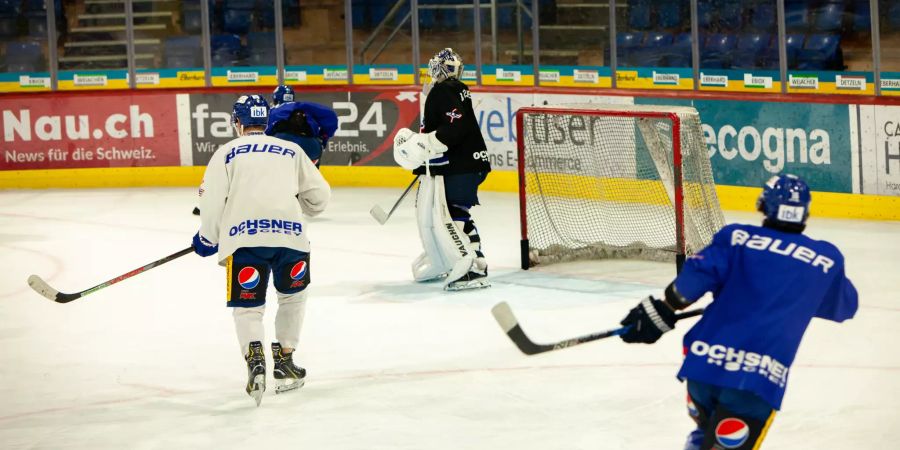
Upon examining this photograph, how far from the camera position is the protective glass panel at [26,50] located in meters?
13.6

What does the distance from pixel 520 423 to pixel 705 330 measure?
174 centimetres

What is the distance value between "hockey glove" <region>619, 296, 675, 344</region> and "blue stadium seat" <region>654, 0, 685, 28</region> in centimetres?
799

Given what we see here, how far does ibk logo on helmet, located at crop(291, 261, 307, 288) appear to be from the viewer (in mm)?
5617

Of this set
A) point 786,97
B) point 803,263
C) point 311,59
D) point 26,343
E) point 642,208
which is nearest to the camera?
point 803,263

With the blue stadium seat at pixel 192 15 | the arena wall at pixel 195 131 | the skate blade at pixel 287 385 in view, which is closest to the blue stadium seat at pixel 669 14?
the arena wall at pixel 195 131

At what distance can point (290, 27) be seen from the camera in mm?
13477

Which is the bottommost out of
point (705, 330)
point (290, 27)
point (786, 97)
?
point (705, 330)

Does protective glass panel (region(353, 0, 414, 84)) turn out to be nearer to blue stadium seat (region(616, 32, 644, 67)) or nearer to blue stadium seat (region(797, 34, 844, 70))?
blue stadium seat (region(616, 32, 644, 67))

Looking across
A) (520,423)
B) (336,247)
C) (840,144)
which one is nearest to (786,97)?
(840,144)

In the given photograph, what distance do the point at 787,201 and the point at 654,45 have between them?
8.17 metres

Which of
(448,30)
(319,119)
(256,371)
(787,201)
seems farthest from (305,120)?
(448,30)

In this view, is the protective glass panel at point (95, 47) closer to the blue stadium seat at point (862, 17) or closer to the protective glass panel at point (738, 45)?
the protective glass panel at point (738, 45)

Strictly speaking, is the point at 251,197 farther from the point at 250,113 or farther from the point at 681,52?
the point at 681,52

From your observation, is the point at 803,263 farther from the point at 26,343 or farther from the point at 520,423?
the point at 26,343
